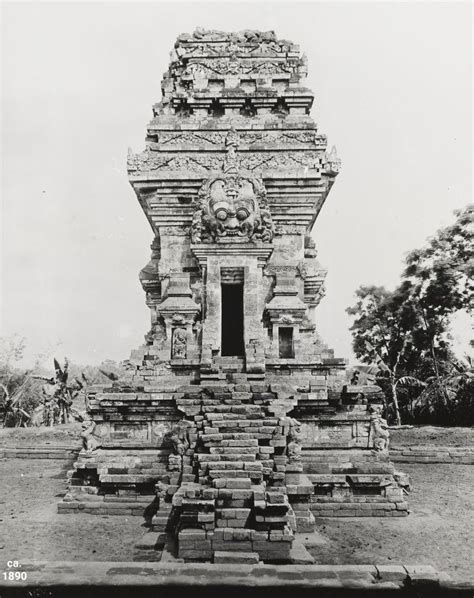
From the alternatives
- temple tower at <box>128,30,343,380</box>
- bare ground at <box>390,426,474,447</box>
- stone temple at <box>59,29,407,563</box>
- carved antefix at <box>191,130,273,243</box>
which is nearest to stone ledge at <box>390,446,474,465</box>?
bare ground at <box>390,426,474,447</box>

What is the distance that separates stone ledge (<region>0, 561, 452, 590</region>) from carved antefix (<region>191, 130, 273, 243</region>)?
7.73 m

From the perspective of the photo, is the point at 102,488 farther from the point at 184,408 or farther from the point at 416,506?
the point at 416,506

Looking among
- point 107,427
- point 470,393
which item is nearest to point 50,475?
point 107,427

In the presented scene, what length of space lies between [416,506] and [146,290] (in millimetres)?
7897

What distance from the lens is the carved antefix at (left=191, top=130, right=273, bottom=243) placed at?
468 inches

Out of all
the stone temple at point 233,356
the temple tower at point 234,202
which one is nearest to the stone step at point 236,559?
the stone temple at point 233,356

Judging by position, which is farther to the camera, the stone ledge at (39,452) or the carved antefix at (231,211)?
the stone ledge at (39,452)

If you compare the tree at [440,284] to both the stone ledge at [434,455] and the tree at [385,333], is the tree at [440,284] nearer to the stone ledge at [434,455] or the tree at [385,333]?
the tree at [385,333]

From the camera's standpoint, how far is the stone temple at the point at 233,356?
781 centimetres

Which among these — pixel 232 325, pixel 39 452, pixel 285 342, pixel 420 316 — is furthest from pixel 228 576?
pixel 420 316

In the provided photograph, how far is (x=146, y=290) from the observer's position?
13359mm

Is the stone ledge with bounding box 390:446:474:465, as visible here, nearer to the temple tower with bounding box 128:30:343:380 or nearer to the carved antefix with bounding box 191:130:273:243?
the temple tower with bounding box 128:30:343:380

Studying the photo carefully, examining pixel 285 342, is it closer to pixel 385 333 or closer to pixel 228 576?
pixel 228 576

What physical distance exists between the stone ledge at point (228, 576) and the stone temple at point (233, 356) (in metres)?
1.14
